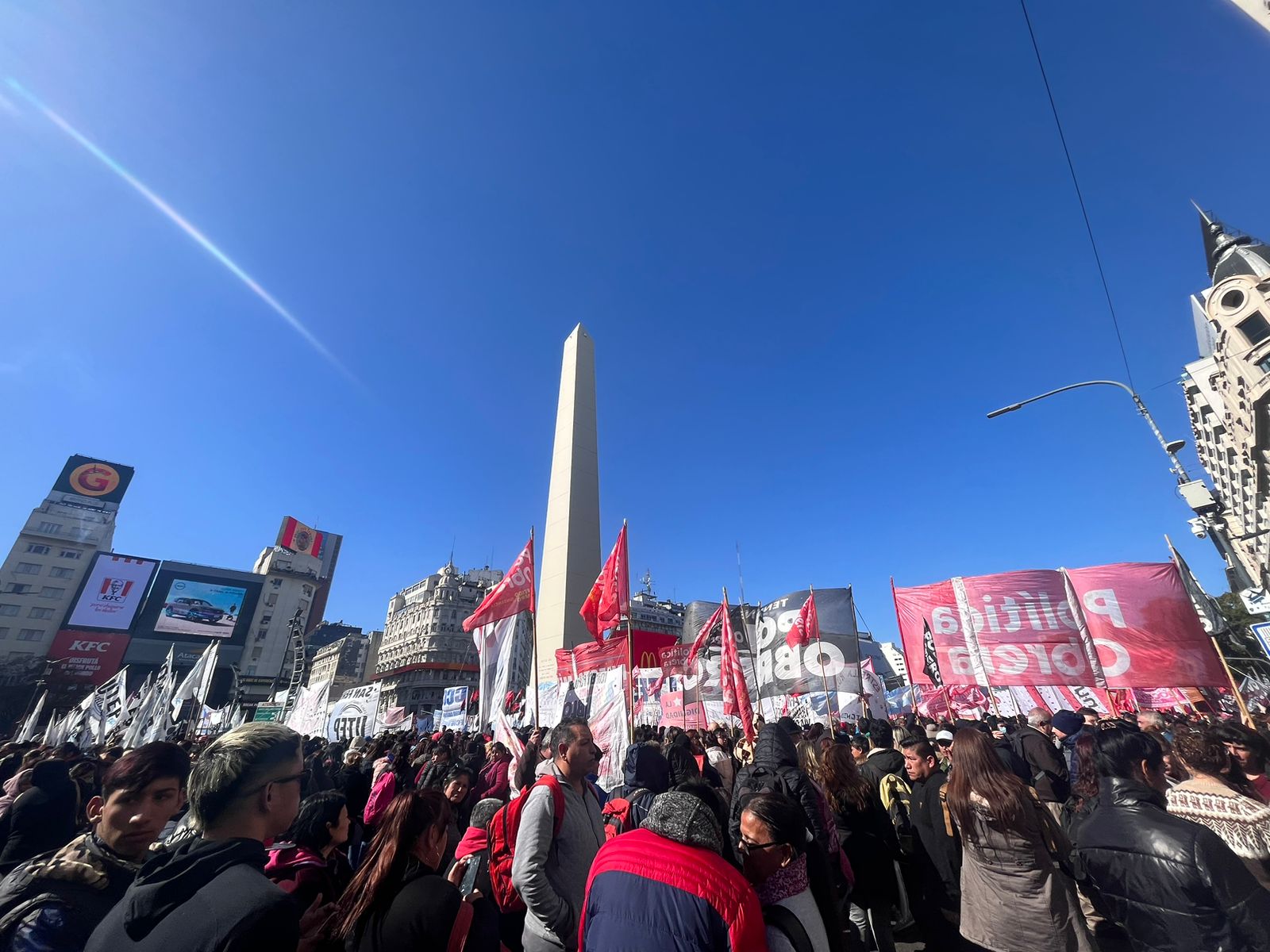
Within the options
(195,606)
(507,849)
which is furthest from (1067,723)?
(195,606)

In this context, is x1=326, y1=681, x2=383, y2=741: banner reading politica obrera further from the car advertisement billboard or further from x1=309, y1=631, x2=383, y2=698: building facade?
x1=309, y1=631, x2=383, y2=698: building facade

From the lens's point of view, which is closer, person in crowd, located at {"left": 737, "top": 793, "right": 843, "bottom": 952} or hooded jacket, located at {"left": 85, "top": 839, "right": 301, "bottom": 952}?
hooded jacket, located at {"left": 85, "top": 839, "right": 301, "bottom": 952}

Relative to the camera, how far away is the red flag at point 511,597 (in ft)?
28.7

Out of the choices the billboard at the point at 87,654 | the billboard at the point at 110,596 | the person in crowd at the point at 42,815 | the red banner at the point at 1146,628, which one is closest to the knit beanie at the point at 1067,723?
the red banner at the point at 1146,628

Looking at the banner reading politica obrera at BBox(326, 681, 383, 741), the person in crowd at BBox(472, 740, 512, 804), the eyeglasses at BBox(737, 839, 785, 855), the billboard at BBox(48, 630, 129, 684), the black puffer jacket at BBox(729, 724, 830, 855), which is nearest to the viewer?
the eyeglasses at BBox(737, 839, 785, 855)

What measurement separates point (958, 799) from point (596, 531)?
17.5 m

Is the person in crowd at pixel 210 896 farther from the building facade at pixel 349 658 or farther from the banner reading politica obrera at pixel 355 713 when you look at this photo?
the building facade at pixel 349 658

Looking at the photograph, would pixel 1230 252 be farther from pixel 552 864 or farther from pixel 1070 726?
pixel 552 864

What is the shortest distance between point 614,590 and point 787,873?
812 centimetres

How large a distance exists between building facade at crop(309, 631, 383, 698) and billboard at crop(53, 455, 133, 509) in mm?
35299

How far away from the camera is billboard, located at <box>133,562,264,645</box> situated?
195 feet

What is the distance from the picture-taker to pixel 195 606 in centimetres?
6094

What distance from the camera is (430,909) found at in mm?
1879

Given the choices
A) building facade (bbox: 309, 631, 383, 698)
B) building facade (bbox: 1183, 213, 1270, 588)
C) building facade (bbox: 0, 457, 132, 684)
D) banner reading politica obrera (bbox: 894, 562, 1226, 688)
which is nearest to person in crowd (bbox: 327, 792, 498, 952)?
banner reading politica obrera (bbox: 894, 562, 1226, 688)
